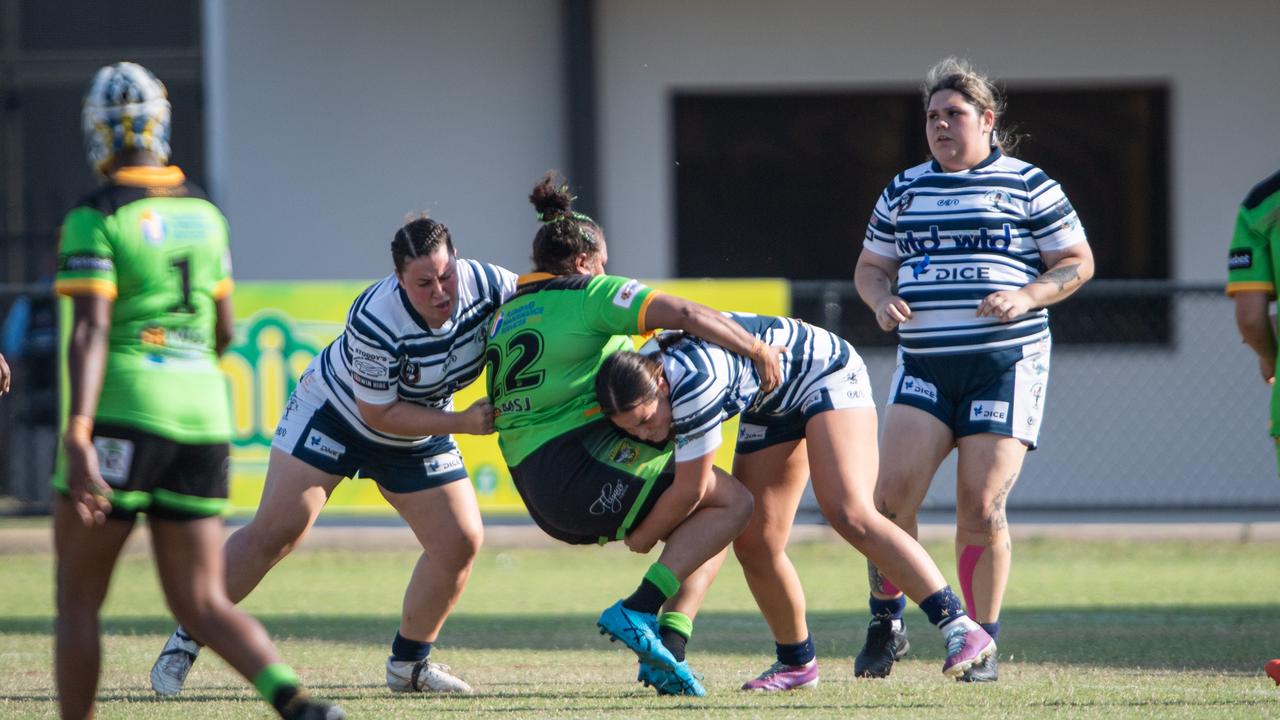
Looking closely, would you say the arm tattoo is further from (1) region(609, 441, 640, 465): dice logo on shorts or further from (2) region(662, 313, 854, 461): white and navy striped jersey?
(1) region(609, 441, 640, 465): dice logo on shorts

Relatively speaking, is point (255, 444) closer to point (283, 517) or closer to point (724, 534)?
point (283, 517)

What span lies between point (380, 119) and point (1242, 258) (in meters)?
8.41

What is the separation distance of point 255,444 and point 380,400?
17.2 feet

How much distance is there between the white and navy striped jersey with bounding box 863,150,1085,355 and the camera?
19.0 feet

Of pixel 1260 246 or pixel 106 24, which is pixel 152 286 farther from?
pixel 106 24

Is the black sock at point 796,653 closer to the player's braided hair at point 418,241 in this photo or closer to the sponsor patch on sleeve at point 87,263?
the player's braided hair at point 418,241

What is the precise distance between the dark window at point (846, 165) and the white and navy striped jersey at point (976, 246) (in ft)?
21.6

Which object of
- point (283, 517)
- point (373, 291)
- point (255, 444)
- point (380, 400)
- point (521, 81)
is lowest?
point (255, 444)

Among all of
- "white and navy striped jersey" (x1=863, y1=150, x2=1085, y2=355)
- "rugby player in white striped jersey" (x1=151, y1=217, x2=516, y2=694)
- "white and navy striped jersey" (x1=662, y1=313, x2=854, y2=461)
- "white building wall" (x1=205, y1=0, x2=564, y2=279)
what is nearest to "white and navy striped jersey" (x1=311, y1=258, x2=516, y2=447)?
"rugby player in white striped jersey" (x1=151, y1=217, x2=516, y2=694)

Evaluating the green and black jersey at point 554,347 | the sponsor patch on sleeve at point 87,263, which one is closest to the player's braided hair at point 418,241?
the green and black jersey at point 554,347

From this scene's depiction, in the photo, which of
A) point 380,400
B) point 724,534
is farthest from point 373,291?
point 724,534

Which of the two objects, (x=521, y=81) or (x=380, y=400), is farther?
(x=521, y=81)

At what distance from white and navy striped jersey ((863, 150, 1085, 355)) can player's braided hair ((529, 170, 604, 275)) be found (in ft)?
4.06

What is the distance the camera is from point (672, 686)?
5.38 m
